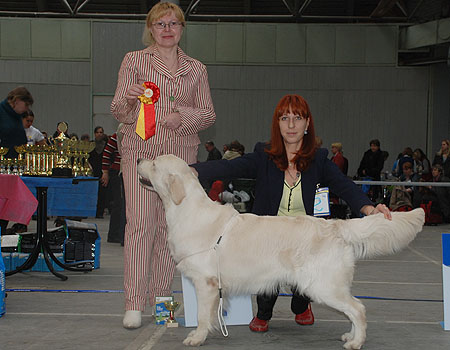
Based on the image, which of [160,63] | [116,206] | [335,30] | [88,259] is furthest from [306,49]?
[160,63]

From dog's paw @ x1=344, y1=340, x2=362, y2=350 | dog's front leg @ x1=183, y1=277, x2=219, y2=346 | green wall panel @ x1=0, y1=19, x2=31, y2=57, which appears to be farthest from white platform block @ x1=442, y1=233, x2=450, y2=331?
green wall panel @ x1=0, y1=19, x2=31, y2=57

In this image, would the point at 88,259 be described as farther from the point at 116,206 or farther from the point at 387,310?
the point at 387,310

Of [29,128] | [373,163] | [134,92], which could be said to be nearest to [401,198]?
[373,163]

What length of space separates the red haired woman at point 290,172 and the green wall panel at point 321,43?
13338 mm

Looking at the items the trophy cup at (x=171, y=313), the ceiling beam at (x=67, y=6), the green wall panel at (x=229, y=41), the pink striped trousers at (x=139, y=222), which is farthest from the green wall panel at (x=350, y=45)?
the trophy cup at (x=171, y=313)

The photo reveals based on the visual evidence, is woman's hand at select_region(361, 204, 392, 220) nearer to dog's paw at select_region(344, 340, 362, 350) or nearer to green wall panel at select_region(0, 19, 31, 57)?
dog's paw at select_region(344, 340, 362, 350)

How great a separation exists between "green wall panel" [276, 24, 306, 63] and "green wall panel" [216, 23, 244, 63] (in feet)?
3.25

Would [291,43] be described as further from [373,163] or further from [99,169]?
[99,169]

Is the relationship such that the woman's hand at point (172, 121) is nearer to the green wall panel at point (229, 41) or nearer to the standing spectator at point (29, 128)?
the standing spectator at point (29, 128)

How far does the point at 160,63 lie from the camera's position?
354 cm

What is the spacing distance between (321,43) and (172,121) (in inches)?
540

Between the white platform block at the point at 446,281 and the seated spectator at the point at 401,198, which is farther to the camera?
the seated spectator at the point at 401,198

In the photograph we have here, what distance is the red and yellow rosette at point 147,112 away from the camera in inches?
133

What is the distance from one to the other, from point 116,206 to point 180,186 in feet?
14.6
